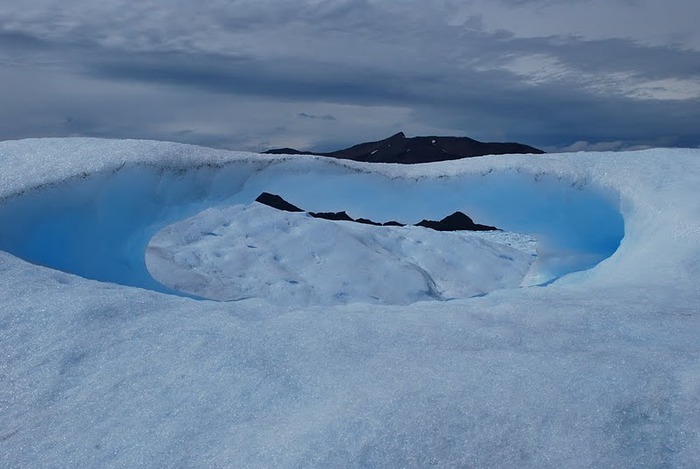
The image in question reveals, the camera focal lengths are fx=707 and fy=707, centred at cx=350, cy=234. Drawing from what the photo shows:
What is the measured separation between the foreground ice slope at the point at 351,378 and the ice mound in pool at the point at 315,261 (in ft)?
17.9

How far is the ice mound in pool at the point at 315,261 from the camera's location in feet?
30.6

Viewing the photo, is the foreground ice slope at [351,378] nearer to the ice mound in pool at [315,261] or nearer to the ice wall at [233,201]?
the ice wall at [233,201]

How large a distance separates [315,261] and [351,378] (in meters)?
7.00

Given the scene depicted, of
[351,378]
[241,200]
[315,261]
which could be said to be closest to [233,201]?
[241,200]

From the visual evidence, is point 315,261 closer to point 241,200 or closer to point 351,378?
point 241,200

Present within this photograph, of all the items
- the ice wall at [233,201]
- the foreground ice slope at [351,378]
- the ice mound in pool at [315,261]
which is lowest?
the ice mound in pool at [315,261]

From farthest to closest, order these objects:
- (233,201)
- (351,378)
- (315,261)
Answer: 1. (315,261)
2. (233,201)
3. (351,378)

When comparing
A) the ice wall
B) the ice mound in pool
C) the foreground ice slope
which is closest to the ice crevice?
the ice wall

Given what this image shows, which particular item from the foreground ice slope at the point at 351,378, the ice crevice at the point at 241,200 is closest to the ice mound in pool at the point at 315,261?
the ice crevice at the point at 241,200

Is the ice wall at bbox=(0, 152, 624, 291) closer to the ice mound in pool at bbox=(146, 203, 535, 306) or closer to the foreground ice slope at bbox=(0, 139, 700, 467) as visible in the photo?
the foreground ice slope at bbox=(0, 139, 700, 467)

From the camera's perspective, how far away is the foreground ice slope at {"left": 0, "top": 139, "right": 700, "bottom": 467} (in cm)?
242

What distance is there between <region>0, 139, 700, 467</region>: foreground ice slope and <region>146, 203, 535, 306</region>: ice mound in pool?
5.44m

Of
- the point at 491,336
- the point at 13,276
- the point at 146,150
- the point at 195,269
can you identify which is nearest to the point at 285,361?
the point at 491,336

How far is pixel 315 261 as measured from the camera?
31.9 feet
